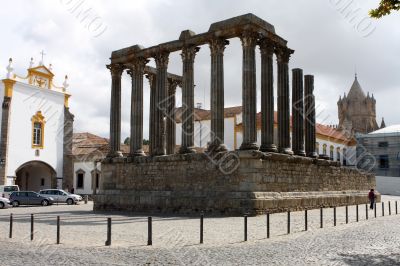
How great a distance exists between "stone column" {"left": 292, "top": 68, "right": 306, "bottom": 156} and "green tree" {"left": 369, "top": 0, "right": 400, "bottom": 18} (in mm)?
14956

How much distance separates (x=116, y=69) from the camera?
86.7 ft

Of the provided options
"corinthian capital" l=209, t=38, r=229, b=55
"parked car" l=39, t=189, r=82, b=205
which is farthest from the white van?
"corinthian capital" l=209, t=38, r=229, b=55

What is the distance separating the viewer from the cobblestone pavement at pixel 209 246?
8.64 metres

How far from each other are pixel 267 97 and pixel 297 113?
3714mm

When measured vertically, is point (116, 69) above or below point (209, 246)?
above

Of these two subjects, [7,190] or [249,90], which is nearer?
[249,90]

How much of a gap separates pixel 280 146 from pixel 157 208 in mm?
6686

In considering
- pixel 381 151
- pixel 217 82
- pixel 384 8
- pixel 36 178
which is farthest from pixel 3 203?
pixel 381 151

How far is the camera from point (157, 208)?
72.4 ft

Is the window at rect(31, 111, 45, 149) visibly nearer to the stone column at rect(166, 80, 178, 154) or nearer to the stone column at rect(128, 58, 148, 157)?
the stone column at rect(166, 80, 178, 154)

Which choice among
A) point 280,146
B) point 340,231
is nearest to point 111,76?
point 280,146

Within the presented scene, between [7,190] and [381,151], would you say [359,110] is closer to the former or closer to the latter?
[381,151]

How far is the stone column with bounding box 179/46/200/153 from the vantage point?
22.3 meters

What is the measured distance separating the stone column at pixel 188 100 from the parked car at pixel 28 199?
14.3m
